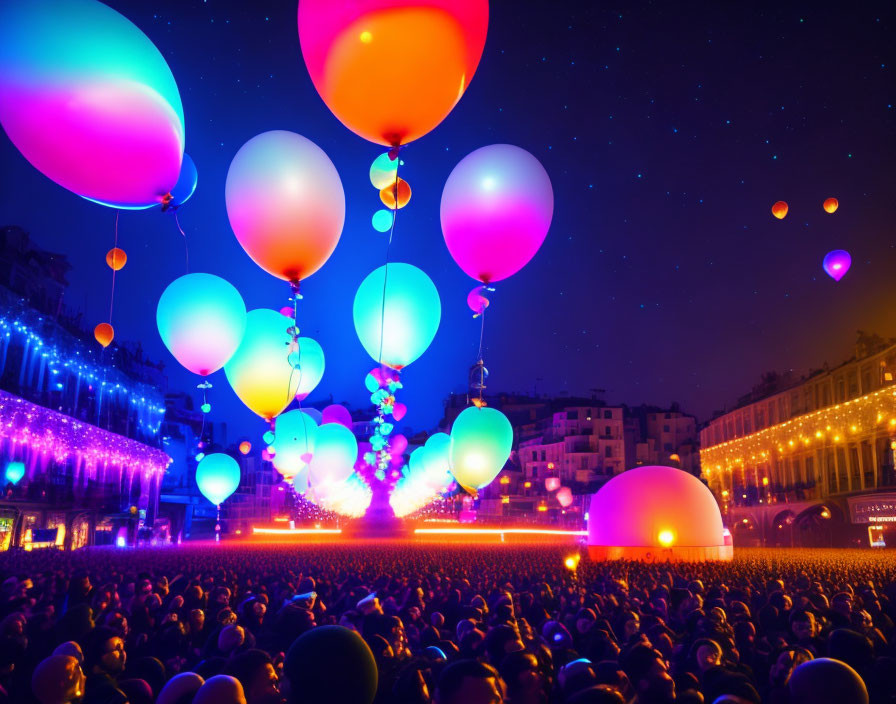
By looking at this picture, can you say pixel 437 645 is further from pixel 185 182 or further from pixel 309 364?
pixel 309 364

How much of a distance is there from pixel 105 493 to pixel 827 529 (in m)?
37.7

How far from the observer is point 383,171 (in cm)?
1085

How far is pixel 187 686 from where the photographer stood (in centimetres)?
390

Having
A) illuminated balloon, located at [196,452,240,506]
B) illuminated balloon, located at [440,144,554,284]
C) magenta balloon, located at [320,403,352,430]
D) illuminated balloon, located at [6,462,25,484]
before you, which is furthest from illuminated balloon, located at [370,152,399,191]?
illuminated balloon, located at [6,462,25,484]

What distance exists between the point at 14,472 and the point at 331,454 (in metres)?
15.0

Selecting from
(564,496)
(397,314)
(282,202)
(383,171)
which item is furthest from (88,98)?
(564,496)

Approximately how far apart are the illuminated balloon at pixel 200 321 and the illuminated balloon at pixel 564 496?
54803mm

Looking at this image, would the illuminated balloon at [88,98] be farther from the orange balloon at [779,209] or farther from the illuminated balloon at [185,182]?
the orange balloon at [779,209]

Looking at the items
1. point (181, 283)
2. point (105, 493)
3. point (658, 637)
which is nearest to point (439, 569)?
point (181, 283)

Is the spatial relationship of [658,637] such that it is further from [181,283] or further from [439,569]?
[181,283]

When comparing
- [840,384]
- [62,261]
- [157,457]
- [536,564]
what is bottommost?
[536,564]

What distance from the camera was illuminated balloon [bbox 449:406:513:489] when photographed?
1415 cm

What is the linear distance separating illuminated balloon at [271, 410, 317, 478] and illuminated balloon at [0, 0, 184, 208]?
9887mm

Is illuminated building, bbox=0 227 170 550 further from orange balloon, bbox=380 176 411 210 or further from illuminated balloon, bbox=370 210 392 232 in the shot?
orange balloon, bbox=380 176 411 210
